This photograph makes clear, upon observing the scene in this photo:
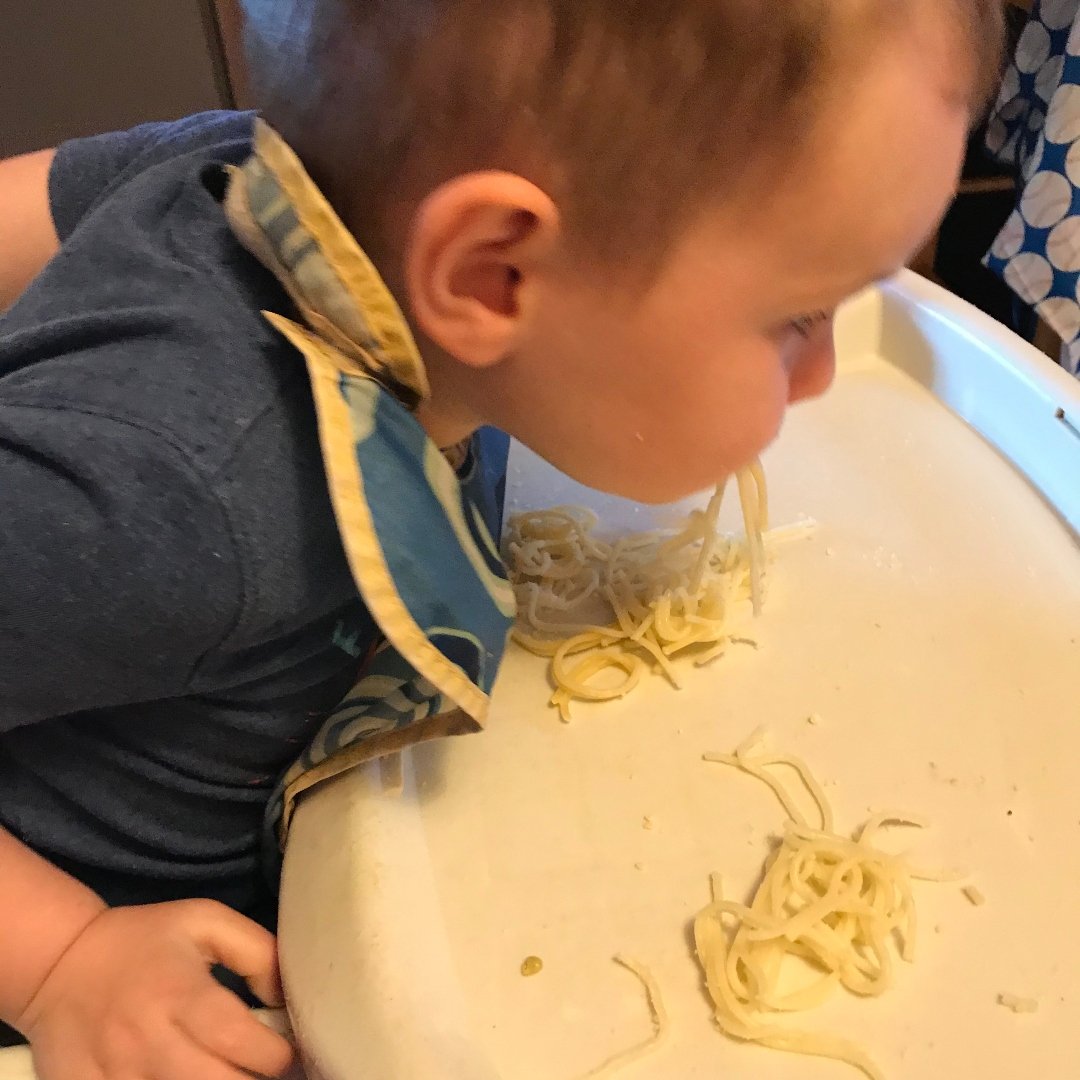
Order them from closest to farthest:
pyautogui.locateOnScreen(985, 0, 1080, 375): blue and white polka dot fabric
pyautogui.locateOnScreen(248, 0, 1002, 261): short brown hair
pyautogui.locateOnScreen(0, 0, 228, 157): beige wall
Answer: pyautogui.locateOnScreen(248, 0, 1002, 261): short brown hair < pyautogui.locateOnScreen(985, 0, 1080, 375): blue and white polka dot fabric < pyautogui.locateOnScreen(0, 0, 228, 157): beige wall

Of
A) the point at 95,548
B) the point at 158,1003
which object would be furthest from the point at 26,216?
the point at 158,1003

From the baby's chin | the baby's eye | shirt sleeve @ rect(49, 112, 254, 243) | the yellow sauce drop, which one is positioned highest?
shirt sleeve @ rect(49, 112, 254, 243)

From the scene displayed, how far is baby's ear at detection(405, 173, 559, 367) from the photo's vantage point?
1.24 ft

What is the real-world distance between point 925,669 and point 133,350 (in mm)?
398

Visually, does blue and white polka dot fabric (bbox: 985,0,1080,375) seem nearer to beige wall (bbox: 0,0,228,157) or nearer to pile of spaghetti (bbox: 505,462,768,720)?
pile of spaghetti (bbox: 505,462,768,720)

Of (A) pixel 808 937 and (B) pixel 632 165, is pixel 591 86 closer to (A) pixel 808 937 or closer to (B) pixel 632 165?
(B) pixel 632 165

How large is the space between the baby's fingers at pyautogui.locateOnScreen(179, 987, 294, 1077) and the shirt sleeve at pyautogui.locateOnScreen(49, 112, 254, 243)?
40 cm

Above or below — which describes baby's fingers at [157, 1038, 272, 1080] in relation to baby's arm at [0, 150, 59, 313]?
below

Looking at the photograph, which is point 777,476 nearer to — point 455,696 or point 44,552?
point 455,696

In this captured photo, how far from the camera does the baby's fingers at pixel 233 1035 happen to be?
0.44 metres

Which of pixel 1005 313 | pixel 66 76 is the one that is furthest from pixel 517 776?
pixel 1005 313

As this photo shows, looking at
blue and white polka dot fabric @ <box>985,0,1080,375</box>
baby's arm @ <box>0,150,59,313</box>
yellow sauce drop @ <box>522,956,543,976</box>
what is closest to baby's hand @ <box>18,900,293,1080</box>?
yellow sauce drop @ <box>522,956,543,976</box>

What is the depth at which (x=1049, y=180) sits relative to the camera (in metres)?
0.95

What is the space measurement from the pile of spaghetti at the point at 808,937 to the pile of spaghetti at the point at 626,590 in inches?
5.1
